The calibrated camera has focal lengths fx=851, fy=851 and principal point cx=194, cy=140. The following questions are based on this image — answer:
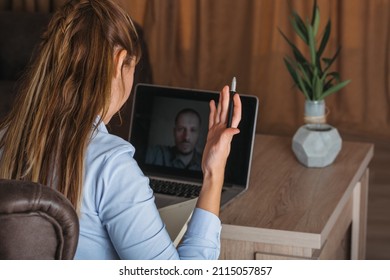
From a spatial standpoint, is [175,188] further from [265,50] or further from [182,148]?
[265,50]

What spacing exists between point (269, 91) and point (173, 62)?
505mm

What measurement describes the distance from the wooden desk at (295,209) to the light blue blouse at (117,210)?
50 centimetres

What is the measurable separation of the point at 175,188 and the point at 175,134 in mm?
171

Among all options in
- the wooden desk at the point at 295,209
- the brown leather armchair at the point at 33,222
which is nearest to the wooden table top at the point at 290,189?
the wooden desk at the point at 295,209

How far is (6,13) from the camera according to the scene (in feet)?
11.0

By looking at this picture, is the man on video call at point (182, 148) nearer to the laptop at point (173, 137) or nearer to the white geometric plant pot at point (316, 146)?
the laptop at point (173, 137)

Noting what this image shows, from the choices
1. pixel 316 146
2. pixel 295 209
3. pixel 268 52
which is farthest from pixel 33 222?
pixel 268 52

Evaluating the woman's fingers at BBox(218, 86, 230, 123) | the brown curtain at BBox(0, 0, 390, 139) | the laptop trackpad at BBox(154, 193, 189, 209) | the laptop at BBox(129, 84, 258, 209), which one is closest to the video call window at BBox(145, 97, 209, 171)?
the laptop at BBox(129, 84, 258, 209)

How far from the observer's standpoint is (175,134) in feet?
6.80

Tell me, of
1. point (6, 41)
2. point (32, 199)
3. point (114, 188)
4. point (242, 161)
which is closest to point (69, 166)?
point (114, 188)

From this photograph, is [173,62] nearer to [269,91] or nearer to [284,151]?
[269,91]

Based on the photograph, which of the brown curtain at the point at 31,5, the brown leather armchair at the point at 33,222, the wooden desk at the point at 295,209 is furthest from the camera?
the brown curtain at the point at 31,5

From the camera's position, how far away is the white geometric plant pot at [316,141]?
81.8 inches

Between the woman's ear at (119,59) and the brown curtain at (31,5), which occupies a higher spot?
the brown curtain at (31,5)
